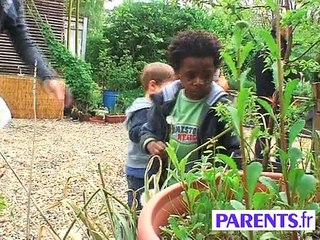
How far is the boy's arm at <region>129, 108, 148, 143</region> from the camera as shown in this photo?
172cm

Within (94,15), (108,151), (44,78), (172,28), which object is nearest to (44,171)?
(108,151)

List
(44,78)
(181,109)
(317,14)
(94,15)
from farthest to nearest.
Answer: (94,15), (44,78), (181,109), (317,14)

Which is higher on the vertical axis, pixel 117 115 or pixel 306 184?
pixel 306 184

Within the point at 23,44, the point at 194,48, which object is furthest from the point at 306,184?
the point at 23,44

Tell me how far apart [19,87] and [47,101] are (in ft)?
1.52

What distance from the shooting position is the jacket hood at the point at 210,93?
134 cm

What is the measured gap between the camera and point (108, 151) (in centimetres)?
512

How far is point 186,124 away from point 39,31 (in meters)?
7.31

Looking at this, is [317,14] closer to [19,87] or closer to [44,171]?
[44,171]

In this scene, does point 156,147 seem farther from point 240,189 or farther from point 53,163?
point 53,163

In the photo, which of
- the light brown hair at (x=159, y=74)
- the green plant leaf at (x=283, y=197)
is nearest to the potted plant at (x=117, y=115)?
the light brown hair at (x=159, y=74)

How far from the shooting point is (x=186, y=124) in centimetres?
135

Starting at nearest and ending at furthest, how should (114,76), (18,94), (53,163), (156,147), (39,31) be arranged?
1. (156,147)
2. (53,163)
3. (18,94)
4. (39,31)
5. (114,76)

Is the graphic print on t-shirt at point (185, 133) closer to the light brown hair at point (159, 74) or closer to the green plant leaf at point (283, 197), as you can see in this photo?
the light brown hair at point (159, 74)
